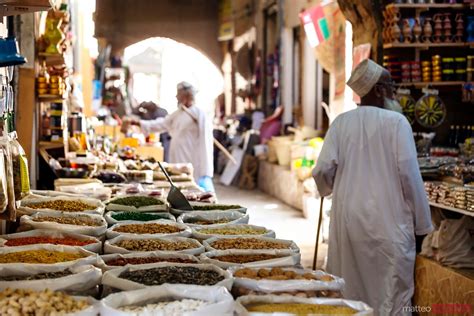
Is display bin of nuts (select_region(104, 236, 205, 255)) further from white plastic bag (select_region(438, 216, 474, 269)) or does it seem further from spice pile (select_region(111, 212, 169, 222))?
white plastic bag (select_region(438, 216, 474, 269))

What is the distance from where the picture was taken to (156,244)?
3.85 metres

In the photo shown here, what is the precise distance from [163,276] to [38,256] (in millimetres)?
612

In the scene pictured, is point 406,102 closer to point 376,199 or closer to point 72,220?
point 376,199

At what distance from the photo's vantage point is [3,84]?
13.3ft

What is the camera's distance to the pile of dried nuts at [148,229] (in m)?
4.16

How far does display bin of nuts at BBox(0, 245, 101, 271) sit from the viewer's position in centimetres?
320

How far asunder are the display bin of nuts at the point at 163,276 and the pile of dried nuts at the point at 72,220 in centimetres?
118

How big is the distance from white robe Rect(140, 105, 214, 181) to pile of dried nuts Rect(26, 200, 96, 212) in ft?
13.7

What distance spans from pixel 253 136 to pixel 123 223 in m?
11.7

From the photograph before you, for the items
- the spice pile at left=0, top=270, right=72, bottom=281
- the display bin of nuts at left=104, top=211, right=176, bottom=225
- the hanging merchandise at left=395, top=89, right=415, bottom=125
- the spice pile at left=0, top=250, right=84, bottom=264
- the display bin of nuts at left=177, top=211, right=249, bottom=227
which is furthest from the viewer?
the hanging merchandise at left=395, top=89, right=415, bottom=125

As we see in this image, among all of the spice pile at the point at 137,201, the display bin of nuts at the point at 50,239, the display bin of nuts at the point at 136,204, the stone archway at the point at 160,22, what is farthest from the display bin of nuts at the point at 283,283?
the stone archway at the point at 160,22

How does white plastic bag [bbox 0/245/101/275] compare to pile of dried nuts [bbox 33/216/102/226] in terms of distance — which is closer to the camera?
white plastic bag [bbox 0/245/101/275]

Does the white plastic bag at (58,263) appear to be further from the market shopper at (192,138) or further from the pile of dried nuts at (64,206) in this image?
the market shopper at (192,138)

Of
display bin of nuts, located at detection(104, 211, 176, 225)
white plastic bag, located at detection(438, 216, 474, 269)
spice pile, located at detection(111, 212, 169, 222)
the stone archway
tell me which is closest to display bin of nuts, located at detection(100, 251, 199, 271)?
display bin of nuts, located at detection(104, 211, 176, 225)
